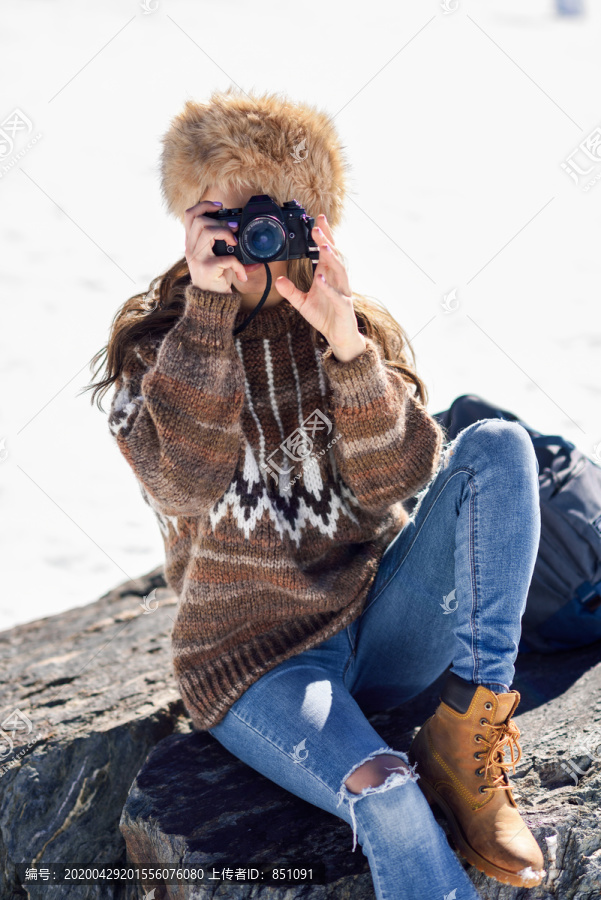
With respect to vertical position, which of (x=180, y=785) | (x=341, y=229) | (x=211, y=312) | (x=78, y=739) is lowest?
(x=78, y=739)

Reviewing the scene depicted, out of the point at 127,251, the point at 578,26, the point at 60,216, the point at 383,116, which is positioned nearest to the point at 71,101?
the point at 60,216

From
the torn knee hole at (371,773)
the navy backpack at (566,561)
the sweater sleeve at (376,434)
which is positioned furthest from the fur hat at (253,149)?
the torn knee hole at (371,773)

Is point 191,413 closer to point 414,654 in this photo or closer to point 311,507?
point 311,507

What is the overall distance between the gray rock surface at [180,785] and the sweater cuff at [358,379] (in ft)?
2.38

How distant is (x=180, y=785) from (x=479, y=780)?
600mm

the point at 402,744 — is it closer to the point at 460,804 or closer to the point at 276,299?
the point at 460,804

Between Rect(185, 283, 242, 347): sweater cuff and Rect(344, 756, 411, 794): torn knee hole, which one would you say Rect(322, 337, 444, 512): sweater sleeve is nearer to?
Rect(185, 283, 242, 347): sweater cuff

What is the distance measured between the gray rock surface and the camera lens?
1029mm

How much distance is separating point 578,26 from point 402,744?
7.92 metres

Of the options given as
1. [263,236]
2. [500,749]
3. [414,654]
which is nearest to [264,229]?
[263,236]

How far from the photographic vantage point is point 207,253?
1367 mm

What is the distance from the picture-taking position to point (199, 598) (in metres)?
1.44

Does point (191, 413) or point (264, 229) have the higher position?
point (264, 229)

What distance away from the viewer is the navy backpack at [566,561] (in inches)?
70.5
